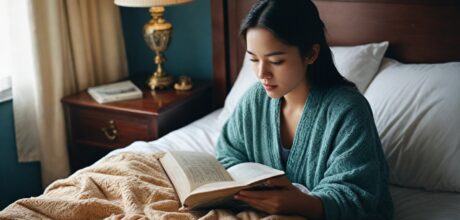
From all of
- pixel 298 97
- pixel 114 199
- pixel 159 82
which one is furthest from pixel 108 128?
pixel 298 97

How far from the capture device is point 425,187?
167 centimetres

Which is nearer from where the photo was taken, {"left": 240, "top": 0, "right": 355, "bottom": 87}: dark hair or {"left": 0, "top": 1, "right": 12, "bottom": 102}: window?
{"left": 240, "top": 0, "right": 355, "bottom": 87}: dark hair

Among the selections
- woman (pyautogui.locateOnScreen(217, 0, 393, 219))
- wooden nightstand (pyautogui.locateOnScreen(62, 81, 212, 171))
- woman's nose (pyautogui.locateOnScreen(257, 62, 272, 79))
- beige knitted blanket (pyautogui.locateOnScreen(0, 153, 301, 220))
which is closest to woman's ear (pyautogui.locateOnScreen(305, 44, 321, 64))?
woman (pyautogui.locateOnScreen(217, 0, 393, 219))

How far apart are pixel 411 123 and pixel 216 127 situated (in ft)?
2.48

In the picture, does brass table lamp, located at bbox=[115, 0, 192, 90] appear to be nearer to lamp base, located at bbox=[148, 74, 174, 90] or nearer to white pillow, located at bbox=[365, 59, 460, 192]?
lamp base, located at bbox=[148, 74, 174, 90]

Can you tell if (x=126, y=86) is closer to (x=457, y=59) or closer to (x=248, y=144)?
(x=248, y=144)

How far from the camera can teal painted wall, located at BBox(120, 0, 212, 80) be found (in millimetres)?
2535

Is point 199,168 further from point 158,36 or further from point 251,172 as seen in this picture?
point 158,36

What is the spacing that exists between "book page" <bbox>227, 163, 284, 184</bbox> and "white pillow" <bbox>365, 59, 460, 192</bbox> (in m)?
0.48

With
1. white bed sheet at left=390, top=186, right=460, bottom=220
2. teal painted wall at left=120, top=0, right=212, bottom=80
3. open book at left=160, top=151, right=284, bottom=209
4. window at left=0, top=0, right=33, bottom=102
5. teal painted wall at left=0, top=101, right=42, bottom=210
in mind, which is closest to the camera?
open book at left=160, top=151, right=284, bottom=209

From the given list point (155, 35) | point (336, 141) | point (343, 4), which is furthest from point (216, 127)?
point (336, 141)

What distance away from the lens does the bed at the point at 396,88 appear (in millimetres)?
1624

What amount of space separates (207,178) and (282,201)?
20 cm

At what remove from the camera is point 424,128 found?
167 centimetres
